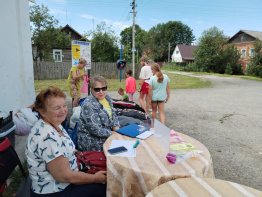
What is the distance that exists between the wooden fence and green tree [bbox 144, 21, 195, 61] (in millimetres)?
50518

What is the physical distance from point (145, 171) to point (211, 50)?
35.4m

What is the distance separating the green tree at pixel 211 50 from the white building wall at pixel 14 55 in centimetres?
3258

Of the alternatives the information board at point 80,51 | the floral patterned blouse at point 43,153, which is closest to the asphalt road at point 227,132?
the information board at point 80,51

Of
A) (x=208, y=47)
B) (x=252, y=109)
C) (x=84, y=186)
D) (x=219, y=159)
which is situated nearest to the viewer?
(x=84, y=186)

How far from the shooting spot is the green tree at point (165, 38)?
67250 millimetres

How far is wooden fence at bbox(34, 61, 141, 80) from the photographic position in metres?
16.5

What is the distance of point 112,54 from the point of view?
19297 millimetres

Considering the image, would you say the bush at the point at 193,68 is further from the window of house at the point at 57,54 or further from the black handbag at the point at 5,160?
Answer: the black handbag at the point at 5,160

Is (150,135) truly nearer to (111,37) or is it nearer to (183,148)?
(183,148)

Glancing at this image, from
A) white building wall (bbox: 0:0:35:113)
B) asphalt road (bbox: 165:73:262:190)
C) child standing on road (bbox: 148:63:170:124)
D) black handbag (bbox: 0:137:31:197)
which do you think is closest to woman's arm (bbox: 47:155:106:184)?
black handbag (bbox: 0:137:31:197)

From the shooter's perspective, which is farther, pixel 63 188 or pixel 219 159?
pixel 219 159

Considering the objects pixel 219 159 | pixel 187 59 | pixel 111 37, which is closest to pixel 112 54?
pixel 111 37

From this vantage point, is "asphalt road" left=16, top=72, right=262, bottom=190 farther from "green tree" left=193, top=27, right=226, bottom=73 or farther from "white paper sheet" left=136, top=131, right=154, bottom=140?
"green tree" left=193, top=27, right=226, bottom=73

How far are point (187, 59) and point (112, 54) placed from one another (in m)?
37.0
